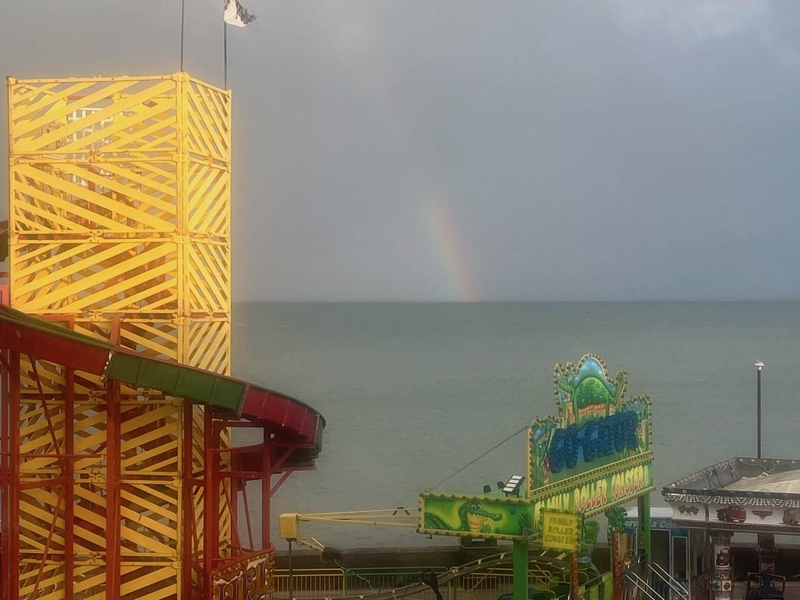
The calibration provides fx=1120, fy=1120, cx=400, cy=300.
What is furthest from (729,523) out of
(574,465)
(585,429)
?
(574,465)

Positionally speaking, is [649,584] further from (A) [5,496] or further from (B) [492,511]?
(A) [5,496]

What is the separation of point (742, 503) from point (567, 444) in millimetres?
4216

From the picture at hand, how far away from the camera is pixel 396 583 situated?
99.2 feet

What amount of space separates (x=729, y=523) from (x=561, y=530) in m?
5.19

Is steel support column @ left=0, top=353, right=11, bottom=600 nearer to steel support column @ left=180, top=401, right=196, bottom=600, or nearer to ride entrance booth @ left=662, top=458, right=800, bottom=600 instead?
steel support column @ left=180, top=401, right=196, bottom=600

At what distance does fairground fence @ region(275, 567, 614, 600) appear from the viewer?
26647mm

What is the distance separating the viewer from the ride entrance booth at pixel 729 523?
2275cm

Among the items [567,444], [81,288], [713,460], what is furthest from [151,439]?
[713,460]

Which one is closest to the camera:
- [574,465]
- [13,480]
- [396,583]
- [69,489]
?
[13,480]

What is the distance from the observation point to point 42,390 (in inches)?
757

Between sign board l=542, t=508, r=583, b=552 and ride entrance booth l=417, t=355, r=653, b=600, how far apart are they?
2 cm

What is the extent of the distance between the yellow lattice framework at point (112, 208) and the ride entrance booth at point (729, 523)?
10582 mm

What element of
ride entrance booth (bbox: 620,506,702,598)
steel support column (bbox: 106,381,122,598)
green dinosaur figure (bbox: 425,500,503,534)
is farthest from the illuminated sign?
ride entrance booth (bbox: 620,506,702,598)

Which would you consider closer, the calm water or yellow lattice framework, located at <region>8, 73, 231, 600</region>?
yellow lattice framework, located at <region>8, 73, 231, 600</region>
